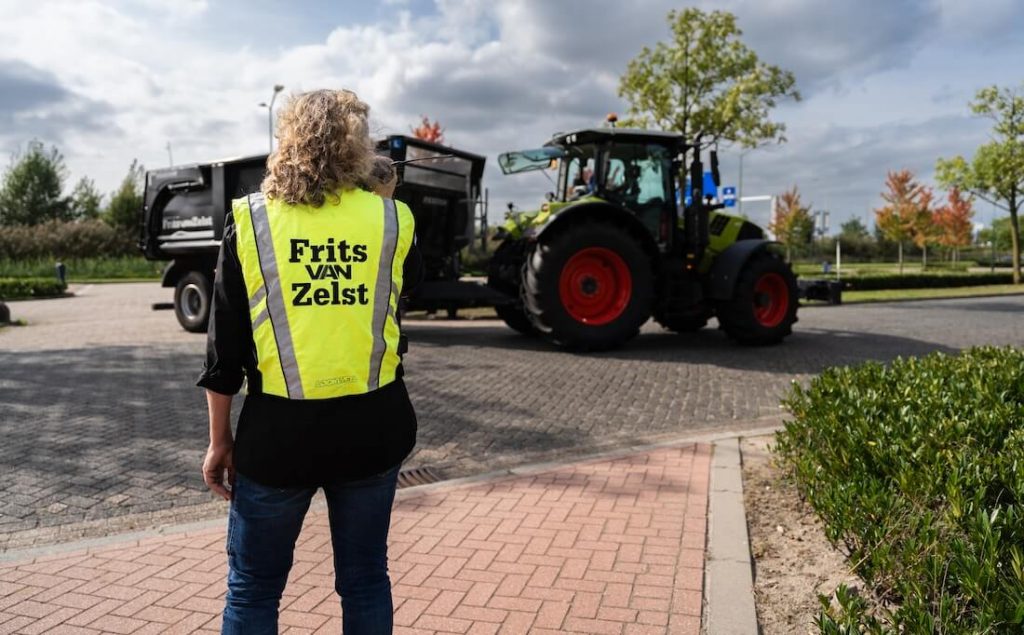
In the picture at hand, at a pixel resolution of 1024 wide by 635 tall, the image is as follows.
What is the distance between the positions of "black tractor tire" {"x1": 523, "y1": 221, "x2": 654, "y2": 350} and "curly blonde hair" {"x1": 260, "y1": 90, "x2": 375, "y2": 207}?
747 cm

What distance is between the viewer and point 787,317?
1055 centimetres

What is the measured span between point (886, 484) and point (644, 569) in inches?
43.2

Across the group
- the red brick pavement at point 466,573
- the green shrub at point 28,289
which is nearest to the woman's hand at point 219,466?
the red brick pavement at point 466,573

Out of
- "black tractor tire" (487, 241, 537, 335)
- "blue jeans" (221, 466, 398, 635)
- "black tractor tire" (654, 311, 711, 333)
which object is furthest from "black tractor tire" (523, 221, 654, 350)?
"blue jeans" (221, 466, 398, 635)

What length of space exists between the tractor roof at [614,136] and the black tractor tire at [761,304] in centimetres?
200

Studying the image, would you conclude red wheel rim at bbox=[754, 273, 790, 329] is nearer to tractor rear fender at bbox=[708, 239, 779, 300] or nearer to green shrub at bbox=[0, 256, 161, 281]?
tractor rear fender at bbox=[708, 239, 779, 300]

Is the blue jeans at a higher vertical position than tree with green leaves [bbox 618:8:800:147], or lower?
lower

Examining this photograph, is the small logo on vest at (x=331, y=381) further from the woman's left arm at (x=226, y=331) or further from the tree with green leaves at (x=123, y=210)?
the tree with green leaves at (x=123, y=210)

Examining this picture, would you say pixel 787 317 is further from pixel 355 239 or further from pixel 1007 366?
pixel 355 239

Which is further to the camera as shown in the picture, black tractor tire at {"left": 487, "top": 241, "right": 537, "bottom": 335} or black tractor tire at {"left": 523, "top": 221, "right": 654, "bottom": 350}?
black tractor tire at {"left": 487, "top": 241, "right": 537, "bottom": 335}

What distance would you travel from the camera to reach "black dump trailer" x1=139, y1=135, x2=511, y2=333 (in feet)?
33.6

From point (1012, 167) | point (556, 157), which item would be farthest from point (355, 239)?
point (1012, 167)

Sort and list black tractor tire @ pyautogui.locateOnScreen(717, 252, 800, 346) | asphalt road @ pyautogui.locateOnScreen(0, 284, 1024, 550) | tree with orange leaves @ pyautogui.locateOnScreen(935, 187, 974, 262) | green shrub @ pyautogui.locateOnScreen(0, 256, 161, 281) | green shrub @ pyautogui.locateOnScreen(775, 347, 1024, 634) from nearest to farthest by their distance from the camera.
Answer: green shrub @ pyautogui.locateOnScreen(775, 347, 1024, 634) < asphalt road @ pyautogui.locateOnScreen(0, 284, 1024, 550) < black tractor tire @ pyautogui.locateOnScreen(717, 252, 800, 346) < green shrub @ pyautogui.locateOnScreen(0, 256, 161, 281) < tree with orange leaves @ pyautogui.locateOnScreen(935, 187, 974, 262)

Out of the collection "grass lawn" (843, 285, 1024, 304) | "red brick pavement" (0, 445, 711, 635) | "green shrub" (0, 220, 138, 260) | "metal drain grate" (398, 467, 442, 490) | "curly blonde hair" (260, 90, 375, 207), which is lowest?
"red brick pavement" (0, 445, 711, 635)
